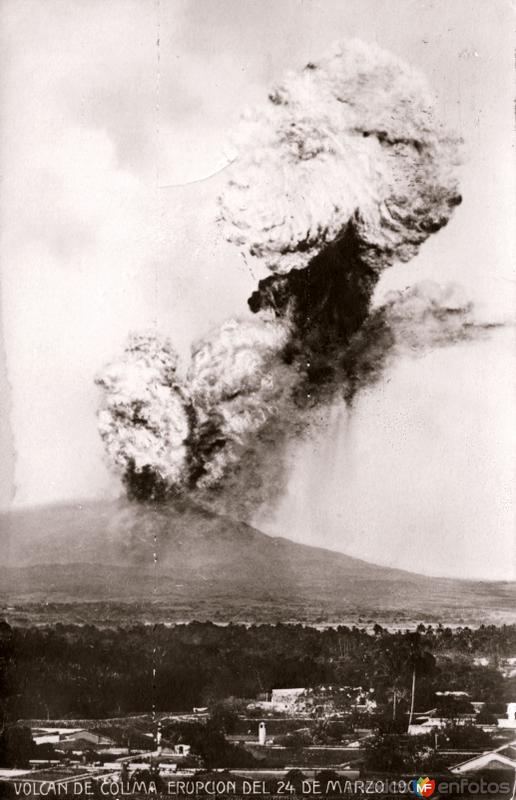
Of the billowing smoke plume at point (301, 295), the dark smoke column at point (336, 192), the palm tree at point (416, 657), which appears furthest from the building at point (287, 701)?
the dark smoke column at point (336, 192)

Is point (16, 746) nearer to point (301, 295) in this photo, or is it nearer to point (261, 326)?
point (261, 326)

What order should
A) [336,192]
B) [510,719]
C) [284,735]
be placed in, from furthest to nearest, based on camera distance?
[336,192], [510,719], [284,735]

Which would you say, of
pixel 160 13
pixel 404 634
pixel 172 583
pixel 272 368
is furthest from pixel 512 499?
pixel 160 13

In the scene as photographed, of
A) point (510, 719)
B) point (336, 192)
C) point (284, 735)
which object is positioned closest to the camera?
point (284, 735)

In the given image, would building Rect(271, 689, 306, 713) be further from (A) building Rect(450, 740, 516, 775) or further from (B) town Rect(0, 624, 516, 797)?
(A) building Rect(450, 740, 516, 775)

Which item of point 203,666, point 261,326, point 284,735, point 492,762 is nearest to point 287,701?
point 284,735

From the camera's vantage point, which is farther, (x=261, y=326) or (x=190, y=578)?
(x=261, y=326)

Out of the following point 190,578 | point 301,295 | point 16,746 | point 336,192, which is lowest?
point 16,746

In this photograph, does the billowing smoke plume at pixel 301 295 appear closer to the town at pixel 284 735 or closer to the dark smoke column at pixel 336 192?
the dark smoke column at pixel 336 192
